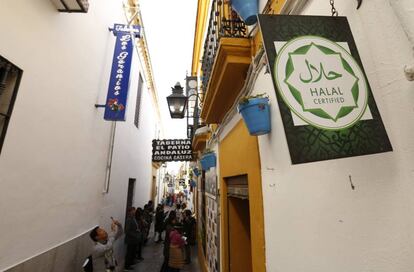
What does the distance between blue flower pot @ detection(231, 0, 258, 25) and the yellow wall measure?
1142mm

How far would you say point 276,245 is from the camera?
1.92 metres

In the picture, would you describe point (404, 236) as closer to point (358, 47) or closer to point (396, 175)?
point (396, 175)

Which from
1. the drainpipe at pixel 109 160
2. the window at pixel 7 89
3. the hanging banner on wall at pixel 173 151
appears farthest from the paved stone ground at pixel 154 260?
the window at pixel 7 89

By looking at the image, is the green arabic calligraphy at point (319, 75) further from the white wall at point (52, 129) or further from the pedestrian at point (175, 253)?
the pedestrian at point (175, 253)

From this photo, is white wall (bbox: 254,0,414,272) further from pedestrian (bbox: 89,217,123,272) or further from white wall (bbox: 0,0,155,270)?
pedestrian (bbox: 89,217,123,272)

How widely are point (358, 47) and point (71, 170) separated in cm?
436

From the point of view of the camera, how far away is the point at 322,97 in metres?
1.02

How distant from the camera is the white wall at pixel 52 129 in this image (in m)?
2.60

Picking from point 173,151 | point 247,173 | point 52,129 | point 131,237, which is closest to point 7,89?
point 52,129

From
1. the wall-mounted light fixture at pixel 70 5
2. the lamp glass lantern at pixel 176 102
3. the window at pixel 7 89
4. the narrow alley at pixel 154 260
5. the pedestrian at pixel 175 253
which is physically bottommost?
the narrow alley at pixel 154 260

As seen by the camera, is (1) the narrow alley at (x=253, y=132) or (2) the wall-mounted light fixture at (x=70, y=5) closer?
(1) the narrow alley at (x=253, y=132)

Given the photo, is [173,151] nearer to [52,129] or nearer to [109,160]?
[109,160]

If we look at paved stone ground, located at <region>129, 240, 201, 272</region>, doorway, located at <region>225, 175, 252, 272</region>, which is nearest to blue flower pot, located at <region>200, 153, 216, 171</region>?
doorway, located at <region>225, 175, 252, 272</region>

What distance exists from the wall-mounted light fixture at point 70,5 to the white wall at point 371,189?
3.11 meters
